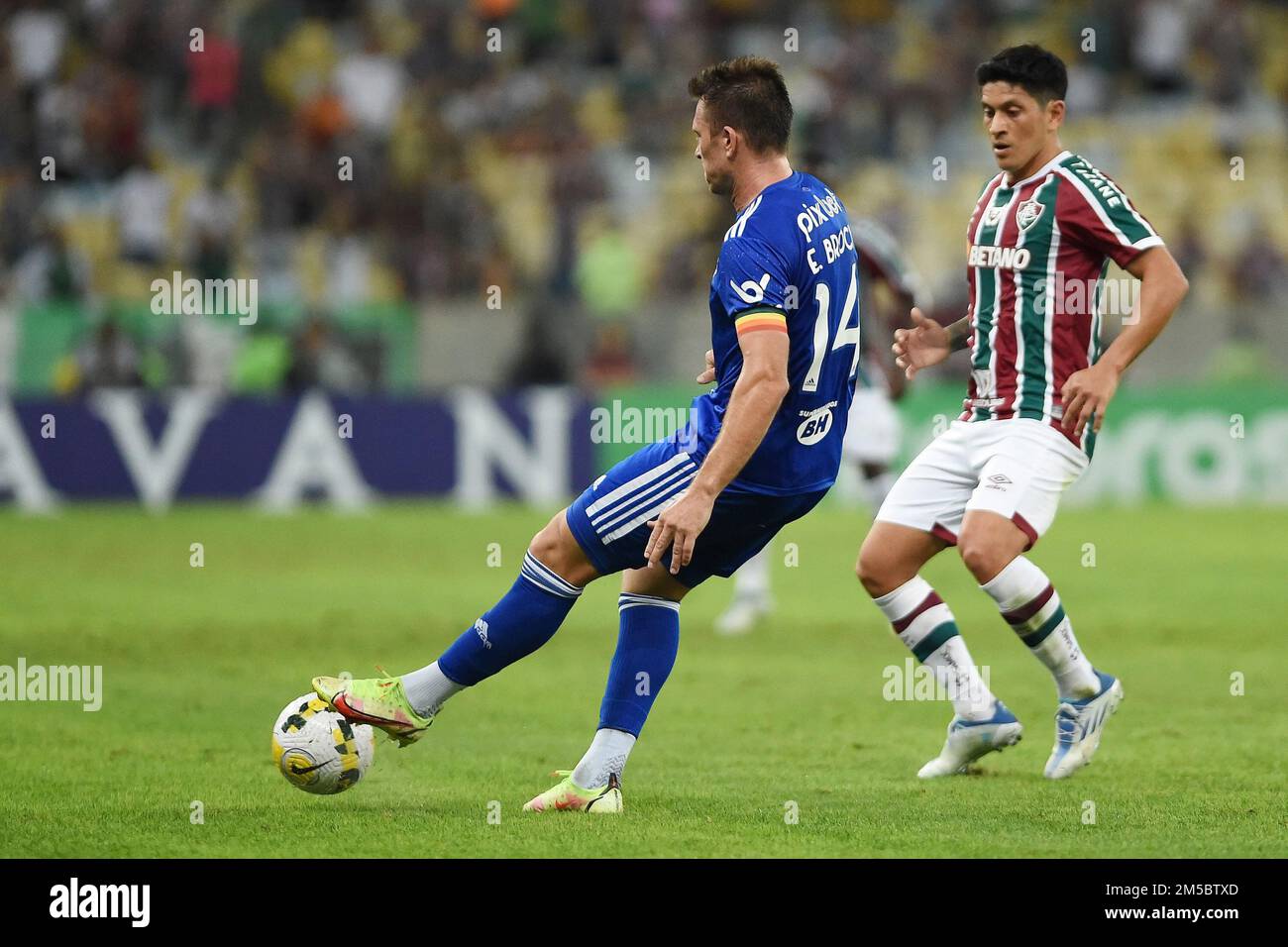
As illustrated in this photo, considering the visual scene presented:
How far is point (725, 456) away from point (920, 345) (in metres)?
1.79

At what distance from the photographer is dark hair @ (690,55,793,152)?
6043 mm

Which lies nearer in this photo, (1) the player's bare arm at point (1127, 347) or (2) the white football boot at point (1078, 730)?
(1) the player's bare arm at point (1127, 347)

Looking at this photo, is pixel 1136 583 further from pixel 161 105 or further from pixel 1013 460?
pixel 161 105

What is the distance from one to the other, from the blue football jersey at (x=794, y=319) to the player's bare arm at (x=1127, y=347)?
834 millimetres

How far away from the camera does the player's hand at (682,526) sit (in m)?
5.77

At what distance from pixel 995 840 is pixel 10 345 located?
53.2 feet

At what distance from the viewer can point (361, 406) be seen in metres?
19.5

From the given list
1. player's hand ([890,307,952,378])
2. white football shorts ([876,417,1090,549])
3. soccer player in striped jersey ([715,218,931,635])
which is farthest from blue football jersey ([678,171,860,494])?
soccer player in striped jersey ([715,218,931,635])

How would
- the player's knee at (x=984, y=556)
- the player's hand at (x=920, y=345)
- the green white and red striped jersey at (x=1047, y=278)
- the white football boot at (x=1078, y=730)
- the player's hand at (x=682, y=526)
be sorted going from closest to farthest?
the player's hand at (x=682, y=526)
the player's knee at (x=984, y=556)
the green white and red striped jersey at (x=1047, y=278)
the white football boot at (x=1078, y=730)
the player's hand at (x=920, y=345)

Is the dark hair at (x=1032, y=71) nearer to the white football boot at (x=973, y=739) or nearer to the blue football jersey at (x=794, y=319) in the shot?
the blue football jersey at (x=794, y=319)

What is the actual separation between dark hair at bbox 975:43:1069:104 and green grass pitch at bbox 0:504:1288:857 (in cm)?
256

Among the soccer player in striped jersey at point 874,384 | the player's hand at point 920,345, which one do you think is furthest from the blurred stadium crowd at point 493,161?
the player's hand at point 920,345

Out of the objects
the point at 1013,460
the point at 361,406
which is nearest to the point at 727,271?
the point at 1013,460

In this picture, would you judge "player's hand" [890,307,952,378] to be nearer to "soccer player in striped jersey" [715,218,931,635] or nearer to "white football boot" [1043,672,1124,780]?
"white football boot" [1043,672,1124,780]
